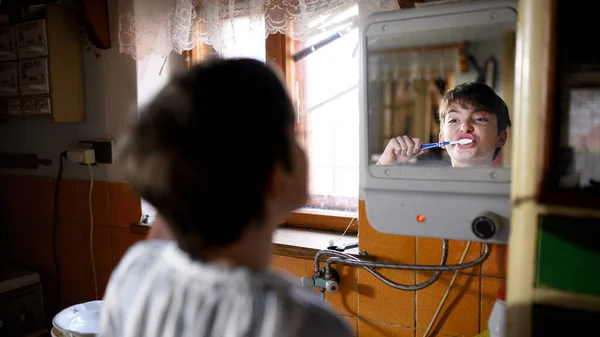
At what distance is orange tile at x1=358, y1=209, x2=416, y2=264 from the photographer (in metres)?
1.14

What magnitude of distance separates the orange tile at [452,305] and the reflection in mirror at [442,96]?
1.24ft

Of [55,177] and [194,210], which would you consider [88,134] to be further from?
[194,210]

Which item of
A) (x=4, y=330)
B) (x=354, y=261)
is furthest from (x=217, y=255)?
(x=4, y=330)

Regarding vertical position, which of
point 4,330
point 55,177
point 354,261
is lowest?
point 4,330

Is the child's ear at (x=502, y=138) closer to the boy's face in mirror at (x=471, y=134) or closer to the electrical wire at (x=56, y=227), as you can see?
the boy's face in mirror at (x=471, y=134)

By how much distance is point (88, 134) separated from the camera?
69.5 inches

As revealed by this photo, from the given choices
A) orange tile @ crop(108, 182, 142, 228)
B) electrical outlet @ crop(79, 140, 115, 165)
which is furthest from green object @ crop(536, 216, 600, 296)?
electrical outlet @ crop(79, 140, 115, 165)

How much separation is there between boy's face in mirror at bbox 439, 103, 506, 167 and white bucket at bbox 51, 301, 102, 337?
104 cm

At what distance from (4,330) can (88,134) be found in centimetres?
79

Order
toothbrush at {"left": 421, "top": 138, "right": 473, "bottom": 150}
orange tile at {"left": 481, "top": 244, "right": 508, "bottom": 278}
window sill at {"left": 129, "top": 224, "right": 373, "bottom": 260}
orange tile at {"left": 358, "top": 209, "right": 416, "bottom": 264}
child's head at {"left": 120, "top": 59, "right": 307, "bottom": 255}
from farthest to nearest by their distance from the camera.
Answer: window sill at {"left": 129, "top": 224, "right": 373, "bottom": 260} → orange tile at {"left": 358, "top": 209, "right": 416, "bottom": 264} → orange tile at {"left": 481, "top": 244, "right": 508, "bottom": 278} → toothbrush at {"left": 421, "top": 138, "right": 473, "bottom": 150} → child's head at {"left": 120, "top": 59, "right": 307, "bottom": 255}

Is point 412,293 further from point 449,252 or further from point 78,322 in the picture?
point 78,322

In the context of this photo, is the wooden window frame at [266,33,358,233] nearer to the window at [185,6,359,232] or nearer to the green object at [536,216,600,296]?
the window at [185,6,359,232]

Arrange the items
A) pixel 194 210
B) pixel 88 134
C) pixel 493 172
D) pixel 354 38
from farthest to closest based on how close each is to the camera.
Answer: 1. pixel 88 134
2. pixel 354 38
3. pixel 493 172
4. pixel 194 210

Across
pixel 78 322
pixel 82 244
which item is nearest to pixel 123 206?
pixel 82 244
